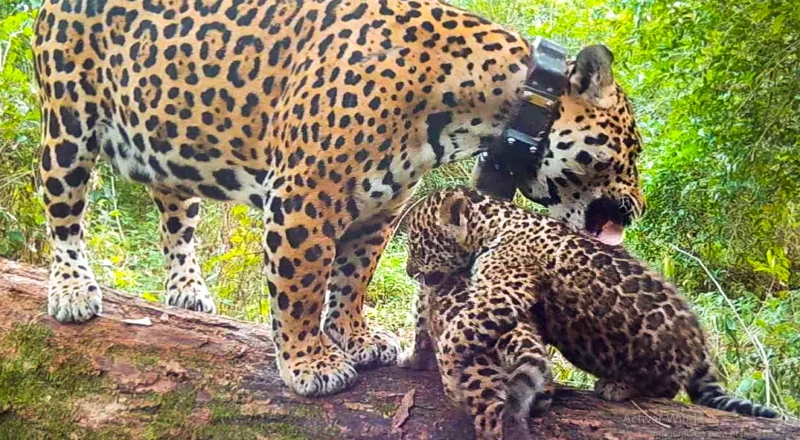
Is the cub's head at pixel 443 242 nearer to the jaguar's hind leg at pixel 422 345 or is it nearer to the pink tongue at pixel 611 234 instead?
the jaguar's hind leg at pixel 422 345

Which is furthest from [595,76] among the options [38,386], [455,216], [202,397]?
[38,386]

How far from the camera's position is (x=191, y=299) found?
12.3ft

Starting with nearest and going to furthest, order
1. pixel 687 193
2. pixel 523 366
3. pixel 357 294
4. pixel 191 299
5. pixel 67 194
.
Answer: pixel 523 366 < pixel 357 294 < pixel 67 194 < pixel 191 299 < pixel 687 193

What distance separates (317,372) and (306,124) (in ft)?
2.51

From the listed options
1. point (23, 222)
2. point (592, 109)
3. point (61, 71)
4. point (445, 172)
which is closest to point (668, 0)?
point (445, 172)

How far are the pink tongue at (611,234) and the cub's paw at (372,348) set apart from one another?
830 mm

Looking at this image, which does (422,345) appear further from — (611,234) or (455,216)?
(611,234)

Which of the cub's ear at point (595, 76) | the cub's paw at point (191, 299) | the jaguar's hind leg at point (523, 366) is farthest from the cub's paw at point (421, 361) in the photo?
the cub's paw at point (191, 299)

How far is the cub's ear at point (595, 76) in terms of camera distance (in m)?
2.58

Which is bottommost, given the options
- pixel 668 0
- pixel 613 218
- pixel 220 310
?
pixel 220 310

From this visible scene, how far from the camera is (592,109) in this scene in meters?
2.65

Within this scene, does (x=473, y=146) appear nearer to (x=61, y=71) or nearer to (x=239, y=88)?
(x=239, y=88)

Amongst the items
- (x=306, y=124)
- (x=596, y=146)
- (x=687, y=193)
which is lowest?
(x=306, y=124)

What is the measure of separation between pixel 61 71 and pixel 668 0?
2.70 metres
